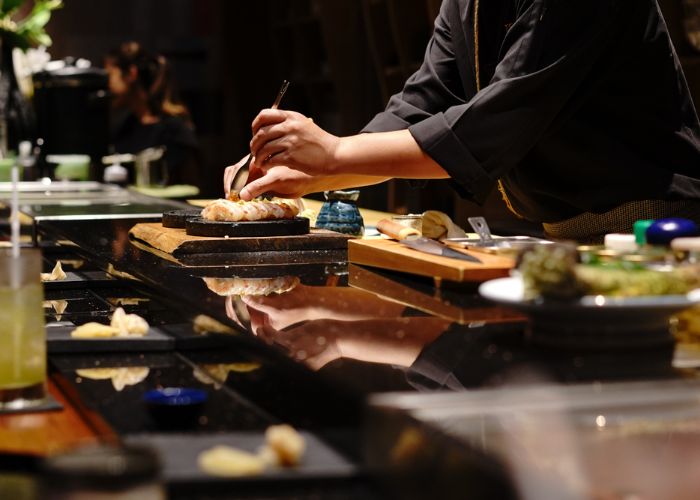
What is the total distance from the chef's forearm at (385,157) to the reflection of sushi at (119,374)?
2.01ft

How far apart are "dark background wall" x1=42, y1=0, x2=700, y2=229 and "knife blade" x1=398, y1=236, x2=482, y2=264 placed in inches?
189

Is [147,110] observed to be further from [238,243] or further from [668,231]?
[668,231]

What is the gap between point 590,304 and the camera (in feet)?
3.81

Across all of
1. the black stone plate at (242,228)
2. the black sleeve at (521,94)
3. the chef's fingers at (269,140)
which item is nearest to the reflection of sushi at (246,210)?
the black stone plate at (242,228)

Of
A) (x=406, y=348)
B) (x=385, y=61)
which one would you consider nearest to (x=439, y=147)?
(x=406, y=348)

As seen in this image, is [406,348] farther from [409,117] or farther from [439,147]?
[409,117]

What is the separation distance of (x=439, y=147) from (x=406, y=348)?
0.74 metres

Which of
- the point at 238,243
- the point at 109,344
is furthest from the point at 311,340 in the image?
the point at 238,243

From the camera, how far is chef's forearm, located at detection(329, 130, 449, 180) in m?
1.96

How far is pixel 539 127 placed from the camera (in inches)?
78.8

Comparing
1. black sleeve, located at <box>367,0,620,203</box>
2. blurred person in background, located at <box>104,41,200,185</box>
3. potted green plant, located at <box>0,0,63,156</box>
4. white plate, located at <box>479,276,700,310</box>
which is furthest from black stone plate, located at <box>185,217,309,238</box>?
blurred person in background, located at <box>104,41,200,185</box>

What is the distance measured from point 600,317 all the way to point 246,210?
1.27m

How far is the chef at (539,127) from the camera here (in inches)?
→ 76.3

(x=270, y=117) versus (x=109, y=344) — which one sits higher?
(x=270, y=117)
